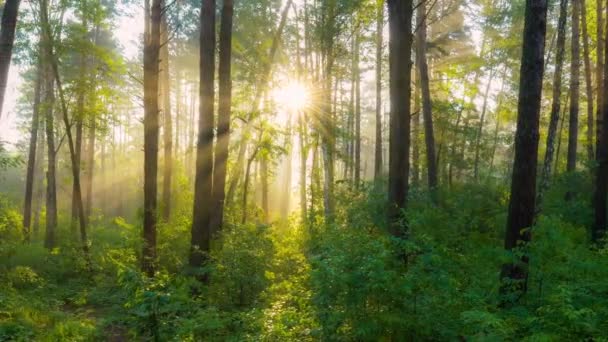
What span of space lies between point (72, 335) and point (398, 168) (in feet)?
21.4

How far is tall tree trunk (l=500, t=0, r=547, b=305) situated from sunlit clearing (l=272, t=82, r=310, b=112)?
10241 mm

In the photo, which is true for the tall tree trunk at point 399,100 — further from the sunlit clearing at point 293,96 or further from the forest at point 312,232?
the sunlit clearing at point 293,96

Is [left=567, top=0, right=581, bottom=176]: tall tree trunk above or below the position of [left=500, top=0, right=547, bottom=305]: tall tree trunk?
above

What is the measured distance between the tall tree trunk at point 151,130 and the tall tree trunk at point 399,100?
18.9ft

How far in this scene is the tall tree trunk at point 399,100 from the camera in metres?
8.24

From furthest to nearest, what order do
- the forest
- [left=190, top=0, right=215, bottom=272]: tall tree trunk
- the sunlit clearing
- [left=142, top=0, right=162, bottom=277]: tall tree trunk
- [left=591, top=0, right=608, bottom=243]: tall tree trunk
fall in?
the sunlit clearing < [left=591, top=0, right=608, bottom=243]: tall tree trunk < [left=142, top=0, right=162, bottom=277]: tall tree trunk < [left=190, top=0, right=215, bottom=272]: tall tree trunk < the forest

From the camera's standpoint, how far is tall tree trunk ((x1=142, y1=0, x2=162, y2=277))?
10453 mm

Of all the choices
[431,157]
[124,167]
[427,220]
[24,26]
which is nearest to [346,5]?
[431,157]

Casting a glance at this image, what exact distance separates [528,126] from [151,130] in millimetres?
8351

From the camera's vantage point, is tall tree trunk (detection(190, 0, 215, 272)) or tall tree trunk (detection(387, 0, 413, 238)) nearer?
tall tree trunk (detection(387, 0, 413, 238))

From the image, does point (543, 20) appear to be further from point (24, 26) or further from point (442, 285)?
point (24, 26)

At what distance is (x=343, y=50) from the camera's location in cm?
1920

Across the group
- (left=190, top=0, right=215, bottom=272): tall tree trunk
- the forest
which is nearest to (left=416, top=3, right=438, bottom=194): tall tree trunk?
the forest

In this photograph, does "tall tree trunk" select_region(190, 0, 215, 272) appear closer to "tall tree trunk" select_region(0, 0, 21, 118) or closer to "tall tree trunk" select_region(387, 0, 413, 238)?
"tall tree trunk" select_region(0, 0, 21, 118)
